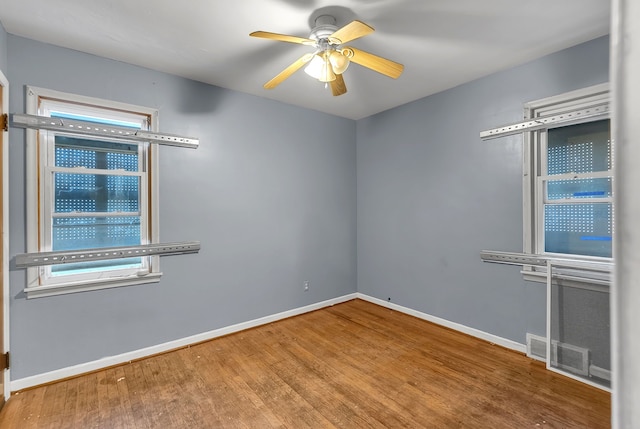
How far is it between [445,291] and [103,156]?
3.53m

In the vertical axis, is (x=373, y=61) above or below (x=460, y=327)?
above

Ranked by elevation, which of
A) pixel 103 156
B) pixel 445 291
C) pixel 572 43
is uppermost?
pixel 572 43

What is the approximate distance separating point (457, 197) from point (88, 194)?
11.3 feet

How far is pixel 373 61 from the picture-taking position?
2059 mm

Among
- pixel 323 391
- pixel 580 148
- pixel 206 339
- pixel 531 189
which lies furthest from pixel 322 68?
pixel 206 339

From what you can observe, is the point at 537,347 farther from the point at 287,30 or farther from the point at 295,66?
the point at 287,30

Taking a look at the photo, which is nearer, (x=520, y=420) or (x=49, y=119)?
(x=520, y=420)

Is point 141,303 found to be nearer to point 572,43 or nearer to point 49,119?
point 49,119

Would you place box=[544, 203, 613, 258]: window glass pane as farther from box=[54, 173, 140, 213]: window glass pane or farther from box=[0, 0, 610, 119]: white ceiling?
box=[54, 173, 140, 213]: window glass pane

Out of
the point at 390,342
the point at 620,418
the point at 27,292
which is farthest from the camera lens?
the point at 390,342

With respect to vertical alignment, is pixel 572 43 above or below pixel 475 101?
above

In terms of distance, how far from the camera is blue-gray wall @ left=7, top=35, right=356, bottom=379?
2266mm

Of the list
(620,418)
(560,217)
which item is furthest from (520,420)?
(620,418)

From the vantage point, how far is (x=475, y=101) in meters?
2.99
